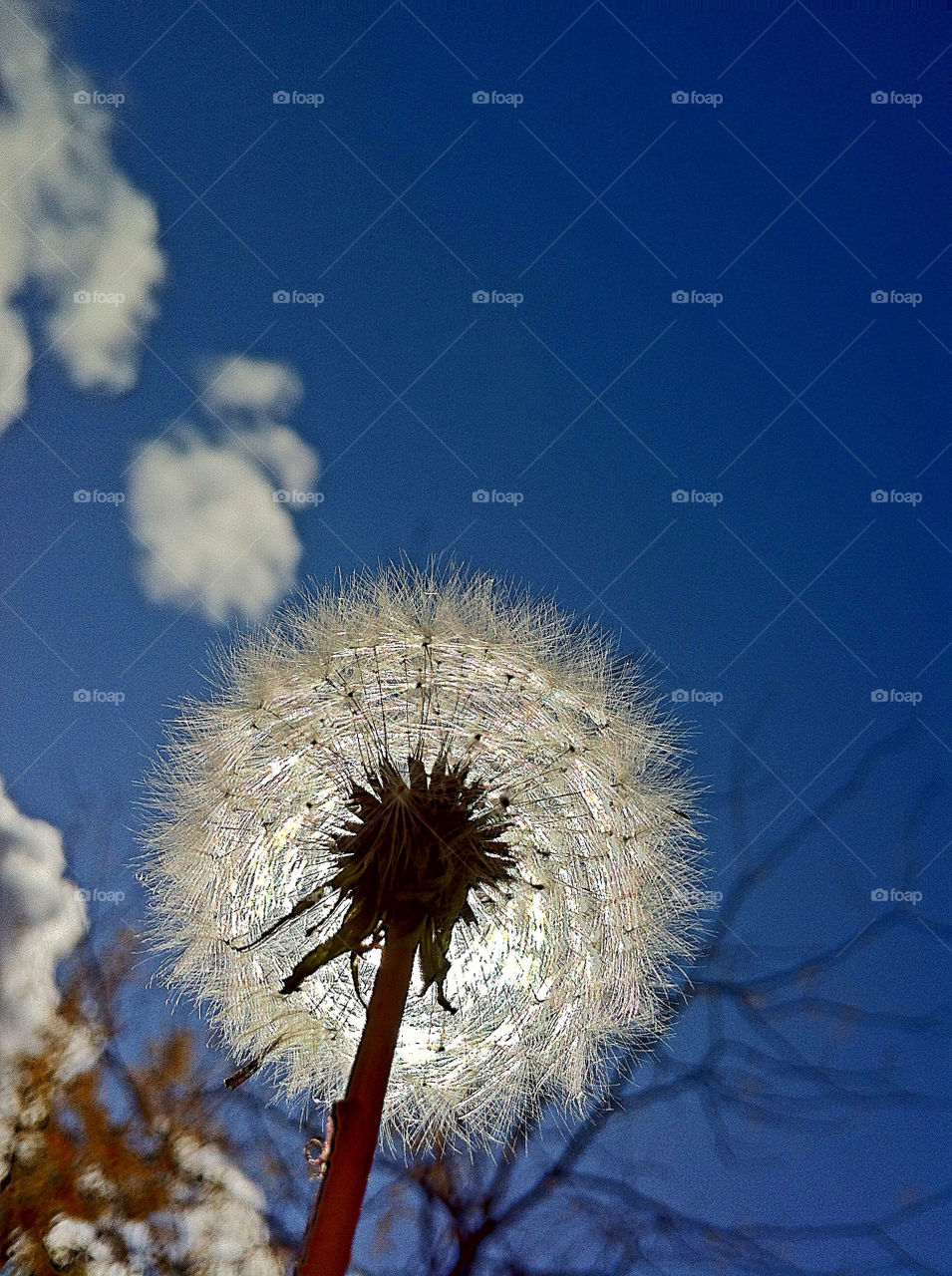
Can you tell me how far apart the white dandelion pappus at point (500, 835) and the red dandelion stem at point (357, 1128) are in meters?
0.42

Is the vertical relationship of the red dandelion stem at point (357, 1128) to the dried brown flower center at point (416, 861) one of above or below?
below

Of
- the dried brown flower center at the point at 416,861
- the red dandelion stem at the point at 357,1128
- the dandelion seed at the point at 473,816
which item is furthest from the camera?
the dandelion seed at the point at 473,816

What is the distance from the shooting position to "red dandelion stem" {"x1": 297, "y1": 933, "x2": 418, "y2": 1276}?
235 centimetres

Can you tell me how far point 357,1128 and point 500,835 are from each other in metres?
0.88

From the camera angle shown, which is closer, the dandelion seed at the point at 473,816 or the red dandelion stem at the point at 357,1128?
the red dandelion stem at the point at 357,1128

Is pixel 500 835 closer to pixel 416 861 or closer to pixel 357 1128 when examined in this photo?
pixel 416 861

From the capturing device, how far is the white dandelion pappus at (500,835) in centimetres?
306

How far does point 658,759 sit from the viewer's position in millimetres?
3219

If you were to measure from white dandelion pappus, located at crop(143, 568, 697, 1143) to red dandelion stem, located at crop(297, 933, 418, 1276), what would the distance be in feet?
1.39

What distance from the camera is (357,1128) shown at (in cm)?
245

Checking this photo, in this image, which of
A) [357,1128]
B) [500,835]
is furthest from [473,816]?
[357,1128]

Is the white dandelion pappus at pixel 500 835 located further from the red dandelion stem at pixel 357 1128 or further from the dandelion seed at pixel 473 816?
the red dandelion stem at pixel 357 1128

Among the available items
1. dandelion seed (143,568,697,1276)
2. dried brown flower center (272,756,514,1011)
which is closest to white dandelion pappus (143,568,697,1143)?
dandelion seed (143,568,697,1276)

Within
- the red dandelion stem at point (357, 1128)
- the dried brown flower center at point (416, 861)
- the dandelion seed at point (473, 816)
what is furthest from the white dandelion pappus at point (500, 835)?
the red dandelion stem at point (357, 1128)
